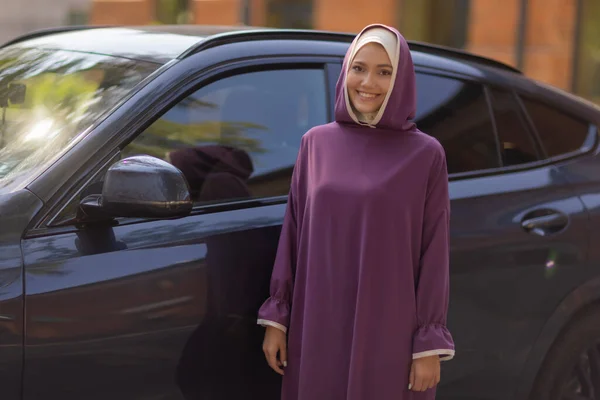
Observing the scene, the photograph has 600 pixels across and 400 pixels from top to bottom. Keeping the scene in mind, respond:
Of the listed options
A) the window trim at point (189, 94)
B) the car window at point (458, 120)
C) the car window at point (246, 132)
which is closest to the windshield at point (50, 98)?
the window trim at point (189, 94)

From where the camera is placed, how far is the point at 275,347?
2914 millimetres

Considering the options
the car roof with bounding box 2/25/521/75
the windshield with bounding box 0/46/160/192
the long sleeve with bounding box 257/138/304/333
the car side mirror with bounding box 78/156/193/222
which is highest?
the car roof with bounding box 2/25/521/75

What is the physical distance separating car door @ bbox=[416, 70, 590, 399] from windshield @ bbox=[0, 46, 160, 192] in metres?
1.09

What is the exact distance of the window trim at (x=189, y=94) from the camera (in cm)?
269

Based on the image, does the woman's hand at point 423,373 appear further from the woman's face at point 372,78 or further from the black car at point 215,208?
the woman's face at point 372,78

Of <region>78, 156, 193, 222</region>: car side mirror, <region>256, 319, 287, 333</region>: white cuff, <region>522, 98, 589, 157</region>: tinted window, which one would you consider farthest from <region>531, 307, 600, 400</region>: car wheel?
<region>78, 156, 193, 222</region>: car side mirror

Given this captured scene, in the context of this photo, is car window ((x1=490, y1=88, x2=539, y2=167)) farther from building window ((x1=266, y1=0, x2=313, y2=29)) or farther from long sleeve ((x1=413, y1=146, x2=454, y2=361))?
building window ((x1=266, y1=0, x2=313, y2=29))

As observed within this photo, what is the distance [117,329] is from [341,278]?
0.62 meters

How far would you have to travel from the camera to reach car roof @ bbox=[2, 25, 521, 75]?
3.22 m

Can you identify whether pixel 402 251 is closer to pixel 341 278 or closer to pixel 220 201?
pixel 341 278

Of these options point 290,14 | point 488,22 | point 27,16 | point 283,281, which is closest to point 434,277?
point 283,281

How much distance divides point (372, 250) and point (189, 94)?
2.44 feet

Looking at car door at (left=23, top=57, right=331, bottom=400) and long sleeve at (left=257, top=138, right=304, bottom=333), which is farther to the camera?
long sleeve at (left=257, top=138, right=304, bottom=333)

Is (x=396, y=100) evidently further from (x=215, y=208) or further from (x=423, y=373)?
(x=423, y=373)
